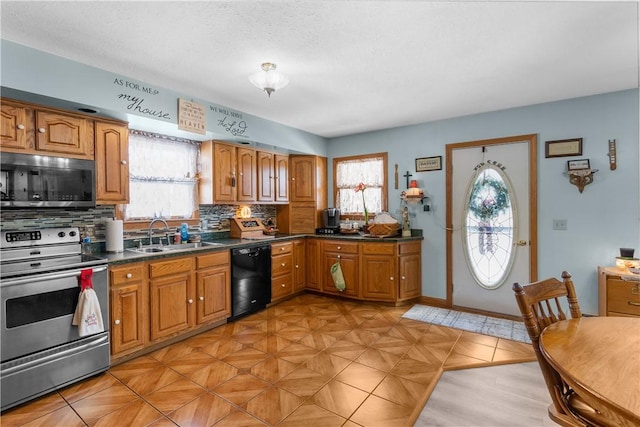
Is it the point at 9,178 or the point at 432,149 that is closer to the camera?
the point at 9,178

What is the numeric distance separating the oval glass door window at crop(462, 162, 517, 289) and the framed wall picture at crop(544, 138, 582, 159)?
495mm

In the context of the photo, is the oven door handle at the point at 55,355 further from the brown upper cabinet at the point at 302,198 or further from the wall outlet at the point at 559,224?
the wall outlet at the point at 559,224

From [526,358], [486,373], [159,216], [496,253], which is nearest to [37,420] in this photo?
[159,216]

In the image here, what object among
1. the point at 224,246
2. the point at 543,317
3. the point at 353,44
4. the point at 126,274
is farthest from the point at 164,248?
the point at 543,317

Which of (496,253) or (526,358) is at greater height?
(496,253)

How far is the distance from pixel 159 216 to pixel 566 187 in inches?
175

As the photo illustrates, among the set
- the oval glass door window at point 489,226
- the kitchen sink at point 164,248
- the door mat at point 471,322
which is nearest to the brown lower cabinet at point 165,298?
the kitchen sink at point 164,248

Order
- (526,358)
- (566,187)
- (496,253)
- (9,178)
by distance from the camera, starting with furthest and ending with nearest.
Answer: (496,253) < (566,187) < (526,358) < (9,178)

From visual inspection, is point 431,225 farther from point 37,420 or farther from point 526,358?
point 37,420

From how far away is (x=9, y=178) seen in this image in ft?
7.29

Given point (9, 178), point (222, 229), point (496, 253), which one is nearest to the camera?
point (9, 178)

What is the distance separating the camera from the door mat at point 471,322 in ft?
10.5

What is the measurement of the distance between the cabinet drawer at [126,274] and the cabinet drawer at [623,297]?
13.7 ft

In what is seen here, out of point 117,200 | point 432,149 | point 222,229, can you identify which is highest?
point 432,149
